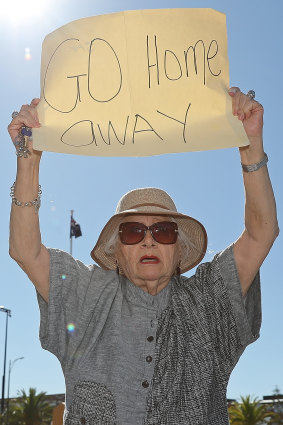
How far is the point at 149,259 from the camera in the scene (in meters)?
3.37

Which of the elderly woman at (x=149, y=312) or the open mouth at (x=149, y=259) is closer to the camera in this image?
the elderly woman at (x=149, y=312)

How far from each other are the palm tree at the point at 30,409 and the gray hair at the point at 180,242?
157 feet

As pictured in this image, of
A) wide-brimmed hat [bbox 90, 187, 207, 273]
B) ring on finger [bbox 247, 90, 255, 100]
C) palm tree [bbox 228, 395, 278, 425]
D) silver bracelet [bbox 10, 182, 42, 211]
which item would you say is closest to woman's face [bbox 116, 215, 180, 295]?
wide-brimmed hat [bbox 90, 187, 207, 273]

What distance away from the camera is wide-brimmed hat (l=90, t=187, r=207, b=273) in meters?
3.55

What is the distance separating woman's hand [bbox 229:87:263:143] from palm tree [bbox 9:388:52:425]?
4887 cm

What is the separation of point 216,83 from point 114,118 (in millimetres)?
552

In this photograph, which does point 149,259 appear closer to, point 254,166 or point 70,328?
point 70,328

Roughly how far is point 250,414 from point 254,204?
136 ft

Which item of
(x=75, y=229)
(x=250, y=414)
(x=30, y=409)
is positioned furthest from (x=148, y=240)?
(x=30, y=409)

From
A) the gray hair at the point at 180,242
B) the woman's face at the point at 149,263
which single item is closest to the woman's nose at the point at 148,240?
the woman's face at the point at 149,263

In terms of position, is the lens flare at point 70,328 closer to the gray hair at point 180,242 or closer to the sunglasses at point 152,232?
the sunglasses at point 152,232

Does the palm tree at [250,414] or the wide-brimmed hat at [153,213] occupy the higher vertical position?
the palm tree at [250,414]

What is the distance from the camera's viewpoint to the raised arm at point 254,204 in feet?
10.1

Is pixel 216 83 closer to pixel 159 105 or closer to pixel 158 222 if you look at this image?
pixel 159 105
